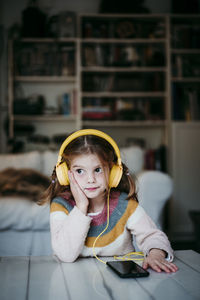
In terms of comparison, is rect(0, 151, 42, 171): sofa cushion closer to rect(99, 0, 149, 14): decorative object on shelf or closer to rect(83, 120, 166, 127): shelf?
rect(83, 120, 166, 127): shelf

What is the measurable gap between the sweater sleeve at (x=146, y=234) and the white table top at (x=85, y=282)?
7 cm

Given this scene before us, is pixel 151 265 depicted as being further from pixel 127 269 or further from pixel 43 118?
pixel 43 118

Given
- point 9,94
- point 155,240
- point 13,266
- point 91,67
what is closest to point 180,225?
point 91,67

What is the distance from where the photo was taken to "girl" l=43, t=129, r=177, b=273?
872 millimetres

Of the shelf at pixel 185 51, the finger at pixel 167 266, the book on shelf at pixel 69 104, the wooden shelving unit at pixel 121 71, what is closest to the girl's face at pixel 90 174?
the finger at pixel 167 266

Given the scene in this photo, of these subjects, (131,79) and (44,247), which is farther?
(131,79)

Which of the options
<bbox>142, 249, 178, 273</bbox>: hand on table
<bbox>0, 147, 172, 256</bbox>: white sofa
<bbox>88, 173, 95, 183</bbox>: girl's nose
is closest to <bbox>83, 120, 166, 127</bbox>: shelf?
<bbox>0, 147, 172, 256</bbox>: white sofa

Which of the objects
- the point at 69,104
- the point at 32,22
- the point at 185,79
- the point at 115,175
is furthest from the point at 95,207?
the point at 32,22

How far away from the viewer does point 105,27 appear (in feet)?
11.3

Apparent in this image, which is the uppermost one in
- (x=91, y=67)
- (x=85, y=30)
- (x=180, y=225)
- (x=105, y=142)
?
(x=85, y=30)

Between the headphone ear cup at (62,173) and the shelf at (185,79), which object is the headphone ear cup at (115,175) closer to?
the headphone ear cup at (62,173)

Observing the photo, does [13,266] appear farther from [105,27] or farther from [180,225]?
[105,27]

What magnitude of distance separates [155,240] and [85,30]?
290cm

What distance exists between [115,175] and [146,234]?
7.1 inches
